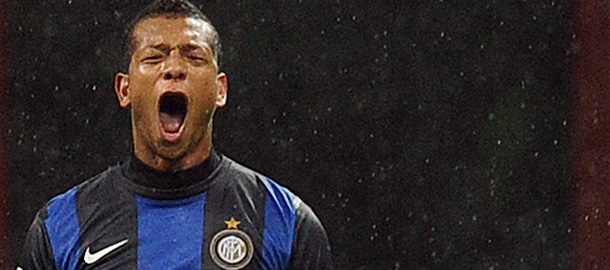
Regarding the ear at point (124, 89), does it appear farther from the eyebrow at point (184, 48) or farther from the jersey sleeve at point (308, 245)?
the jersey sleeve at point (308, 245)

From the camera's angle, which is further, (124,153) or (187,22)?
(124,153)

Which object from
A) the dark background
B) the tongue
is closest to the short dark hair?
the tongue

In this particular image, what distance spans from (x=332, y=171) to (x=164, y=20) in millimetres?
1168

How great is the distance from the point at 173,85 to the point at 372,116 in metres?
1.20

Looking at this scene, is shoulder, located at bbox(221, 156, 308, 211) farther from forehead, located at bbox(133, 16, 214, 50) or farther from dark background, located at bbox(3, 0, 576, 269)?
dark background, located at bbox(3, 0, 576, 269)

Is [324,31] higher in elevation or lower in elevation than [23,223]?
higher

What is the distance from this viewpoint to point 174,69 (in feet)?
9.72

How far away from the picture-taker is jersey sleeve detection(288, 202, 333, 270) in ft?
9.80

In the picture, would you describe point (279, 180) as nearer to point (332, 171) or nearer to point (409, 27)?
point (332, 171)

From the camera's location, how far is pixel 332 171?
13.5 feet

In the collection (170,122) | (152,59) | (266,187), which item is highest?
(152,59)

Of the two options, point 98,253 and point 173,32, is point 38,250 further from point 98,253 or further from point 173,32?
point 173,32

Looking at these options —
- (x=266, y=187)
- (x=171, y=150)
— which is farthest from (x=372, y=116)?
(x=171, y=150)

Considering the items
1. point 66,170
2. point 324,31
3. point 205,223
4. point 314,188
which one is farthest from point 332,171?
point 205,223
